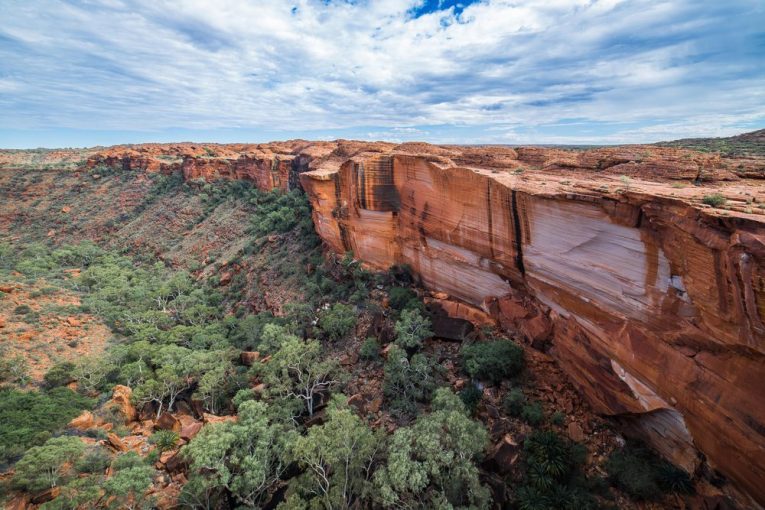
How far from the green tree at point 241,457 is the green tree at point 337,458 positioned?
133 centimetres

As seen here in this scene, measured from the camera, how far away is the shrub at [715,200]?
30.1 feet

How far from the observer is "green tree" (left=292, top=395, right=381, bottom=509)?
12500 mm

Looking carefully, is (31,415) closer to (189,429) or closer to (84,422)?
(84,422)

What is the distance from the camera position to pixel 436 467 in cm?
1105

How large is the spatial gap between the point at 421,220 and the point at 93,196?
221 feet


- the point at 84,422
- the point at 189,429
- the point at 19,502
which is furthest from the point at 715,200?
the point at 84,422

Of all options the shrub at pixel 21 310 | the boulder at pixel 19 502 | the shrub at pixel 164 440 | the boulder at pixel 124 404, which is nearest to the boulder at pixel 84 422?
the boulder at pixel 124 404

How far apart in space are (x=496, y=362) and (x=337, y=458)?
7940mm

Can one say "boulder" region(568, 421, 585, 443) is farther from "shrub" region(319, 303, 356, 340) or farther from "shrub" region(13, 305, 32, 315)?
"shrub" region(13, 305, 32, 315)

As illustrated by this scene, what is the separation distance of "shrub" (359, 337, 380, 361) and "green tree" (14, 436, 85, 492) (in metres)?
12.9

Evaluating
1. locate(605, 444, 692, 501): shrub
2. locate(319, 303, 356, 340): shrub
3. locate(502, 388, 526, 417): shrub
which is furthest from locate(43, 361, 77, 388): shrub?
locate(605, 444, 692, 501): shrub

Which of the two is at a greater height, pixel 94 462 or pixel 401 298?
pixel 401 298

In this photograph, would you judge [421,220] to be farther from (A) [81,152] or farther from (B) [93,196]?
(A) [81,152]

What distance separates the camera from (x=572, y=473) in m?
12.2
